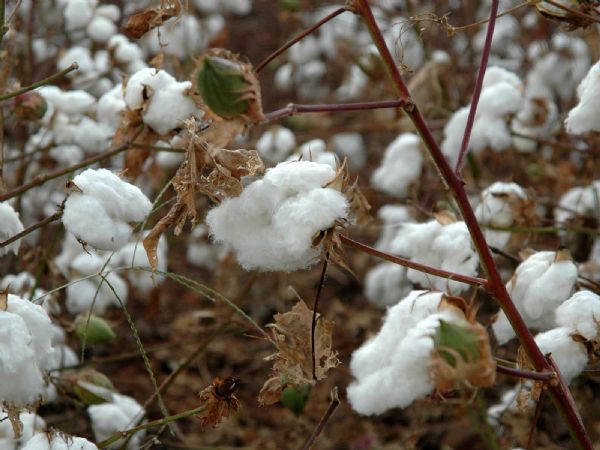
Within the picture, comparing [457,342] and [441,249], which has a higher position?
[457,342]

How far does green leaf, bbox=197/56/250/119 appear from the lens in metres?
0.78

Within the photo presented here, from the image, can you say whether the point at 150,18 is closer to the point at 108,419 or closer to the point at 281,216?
the point at 281,216

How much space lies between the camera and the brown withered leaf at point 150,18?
979mm

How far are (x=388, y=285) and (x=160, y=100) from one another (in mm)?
1015

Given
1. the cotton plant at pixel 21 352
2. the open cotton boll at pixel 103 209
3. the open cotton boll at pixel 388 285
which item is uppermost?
the open cotton boll at pixel 103 209

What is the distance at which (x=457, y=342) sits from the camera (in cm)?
68

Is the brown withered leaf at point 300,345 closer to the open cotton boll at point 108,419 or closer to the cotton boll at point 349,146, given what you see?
the open cotton boll at point 108,419

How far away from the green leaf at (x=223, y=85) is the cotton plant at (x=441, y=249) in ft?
1.34

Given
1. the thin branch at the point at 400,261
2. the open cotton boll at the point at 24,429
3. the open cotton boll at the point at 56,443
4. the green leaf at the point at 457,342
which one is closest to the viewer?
the green leaf at the point at 457,342

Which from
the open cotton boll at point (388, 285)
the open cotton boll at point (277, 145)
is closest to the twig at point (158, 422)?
the open cotton boll at point (388, 285)

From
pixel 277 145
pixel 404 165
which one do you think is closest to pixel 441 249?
pixel 404 165

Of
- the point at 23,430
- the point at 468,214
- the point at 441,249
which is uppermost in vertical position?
the point at 468,214

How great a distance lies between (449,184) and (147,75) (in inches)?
17.9

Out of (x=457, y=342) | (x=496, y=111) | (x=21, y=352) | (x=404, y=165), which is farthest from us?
(x=404, y=165)
